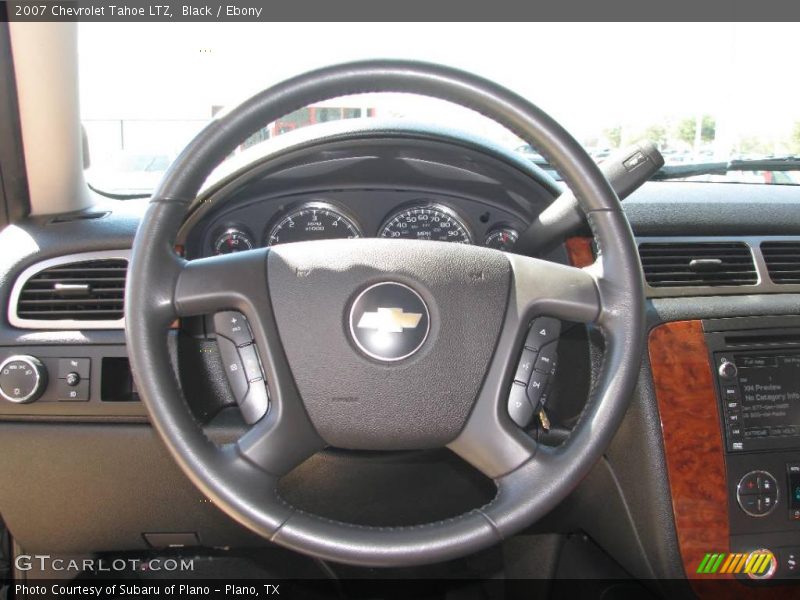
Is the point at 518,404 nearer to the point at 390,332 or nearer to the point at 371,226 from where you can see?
the point at 390,332

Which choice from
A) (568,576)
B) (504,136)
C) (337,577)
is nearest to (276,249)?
(504,136)

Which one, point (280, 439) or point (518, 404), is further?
point (518, 404)

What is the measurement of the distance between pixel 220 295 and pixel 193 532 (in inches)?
34.7

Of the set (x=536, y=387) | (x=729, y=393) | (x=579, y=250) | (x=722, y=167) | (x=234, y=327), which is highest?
(x=722, y=167)

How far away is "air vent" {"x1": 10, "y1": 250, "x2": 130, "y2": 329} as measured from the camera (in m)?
1.55

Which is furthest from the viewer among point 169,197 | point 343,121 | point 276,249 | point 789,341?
point 789,341

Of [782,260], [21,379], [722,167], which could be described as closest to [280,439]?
[21,379]

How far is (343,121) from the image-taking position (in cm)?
149

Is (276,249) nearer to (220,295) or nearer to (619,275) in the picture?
(220,295)

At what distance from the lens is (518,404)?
1.25m

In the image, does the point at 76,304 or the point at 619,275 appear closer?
the point at 619,275

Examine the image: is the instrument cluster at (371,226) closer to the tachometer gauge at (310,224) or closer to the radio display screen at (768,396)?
the tachometer gauge at (310,224)

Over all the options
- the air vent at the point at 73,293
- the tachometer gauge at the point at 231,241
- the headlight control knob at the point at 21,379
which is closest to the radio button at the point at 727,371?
the tachometer gauge at the point at 231,241

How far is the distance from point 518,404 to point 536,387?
4cm
